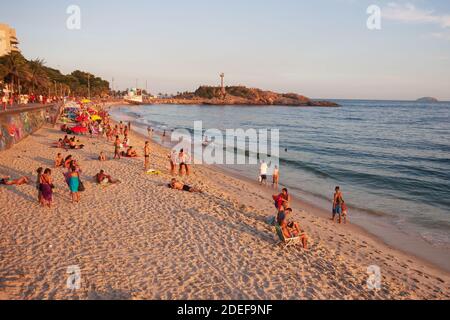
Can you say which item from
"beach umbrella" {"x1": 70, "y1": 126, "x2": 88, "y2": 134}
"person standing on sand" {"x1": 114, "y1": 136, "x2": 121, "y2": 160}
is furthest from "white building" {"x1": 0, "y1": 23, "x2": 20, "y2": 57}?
"person standing on sand" {"x1": 114, "y1": 136, "x2": 121, "y2": 160}

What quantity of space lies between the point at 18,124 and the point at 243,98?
131m

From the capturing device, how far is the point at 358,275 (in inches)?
291

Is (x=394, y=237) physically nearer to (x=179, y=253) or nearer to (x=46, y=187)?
(x=179, y=253)

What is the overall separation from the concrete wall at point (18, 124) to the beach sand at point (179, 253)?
797 cm

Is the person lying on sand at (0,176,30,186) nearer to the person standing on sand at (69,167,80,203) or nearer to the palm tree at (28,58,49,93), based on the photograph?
the person standing on sand at (69,167,80,203)

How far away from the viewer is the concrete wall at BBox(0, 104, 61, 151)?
1819cm

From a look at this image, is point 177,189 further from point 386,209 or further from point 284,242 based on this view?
point 386,209

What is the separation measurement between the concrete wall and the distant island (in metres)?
115

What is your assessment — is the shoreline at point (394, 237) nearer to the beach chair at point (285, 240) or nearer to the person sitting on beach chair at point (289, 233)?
the person sitting on beach chair at point (289, 233)

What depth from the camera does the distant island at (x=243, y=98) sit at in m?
141

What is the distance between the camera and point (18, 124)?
21312mm

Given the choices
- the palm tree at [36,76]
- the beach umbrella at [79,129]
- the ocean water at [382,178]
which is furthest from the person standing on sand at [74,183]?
the palm tree at [36,76]
